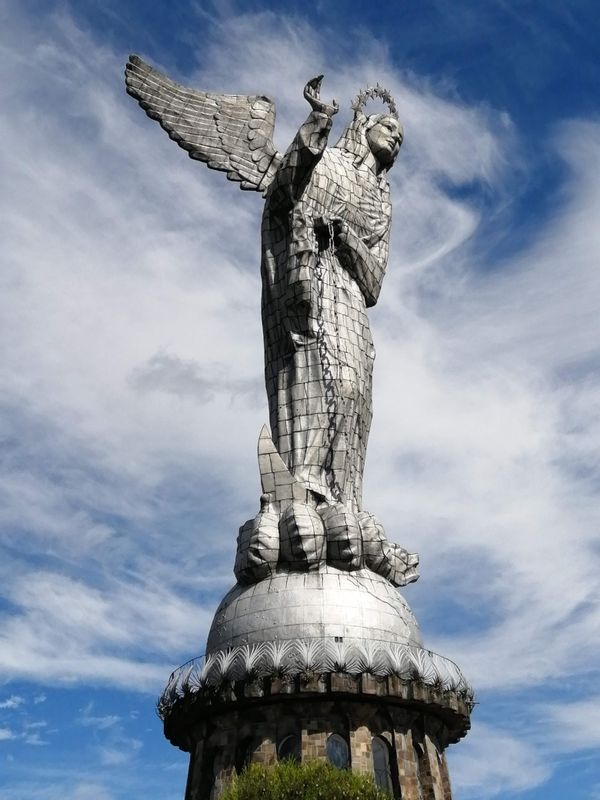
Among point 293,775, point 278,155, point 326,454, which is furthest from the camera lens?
point 278,155

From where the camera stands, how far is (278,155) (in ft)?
98.3

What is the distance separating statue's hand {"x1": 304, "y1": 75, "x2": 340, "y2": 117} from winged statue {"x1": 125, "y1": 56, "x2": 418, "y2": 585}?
3cm

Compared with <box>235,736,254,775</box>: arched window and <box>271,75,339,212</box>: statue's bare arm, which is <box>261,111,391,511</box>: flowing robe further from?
<box>235,736,254,775</box>: arched window

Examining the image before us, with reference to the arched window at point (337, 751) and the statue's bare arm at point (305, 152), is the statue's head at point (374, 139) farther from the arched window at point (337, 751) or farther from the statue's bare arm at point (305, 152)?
the arched window at point (337, 751)

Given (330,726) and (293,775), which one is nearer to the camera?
(293,775)

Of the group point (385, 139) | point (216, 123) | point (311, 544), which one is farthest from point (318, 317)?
point (385, 139)

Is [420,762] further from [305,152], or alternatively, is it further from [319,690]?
[305,152]

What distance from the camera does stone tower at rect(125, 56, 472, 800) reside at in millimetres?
22031

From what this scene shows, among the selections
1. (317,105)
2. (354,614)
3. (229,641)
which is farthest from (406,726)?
(317,105)

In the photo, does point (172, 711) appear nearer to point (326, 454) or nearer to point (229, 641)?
point (229, 641)

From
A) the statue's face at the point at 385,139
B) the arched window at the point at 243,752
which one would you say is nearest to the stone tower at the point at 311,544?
the arched window at the point at 243,752

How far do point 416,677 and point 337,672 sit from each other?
1.95m

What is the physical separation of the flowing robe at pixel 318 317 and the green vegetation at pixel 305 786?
381 inches

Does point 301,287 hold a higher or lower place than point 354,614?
higher
